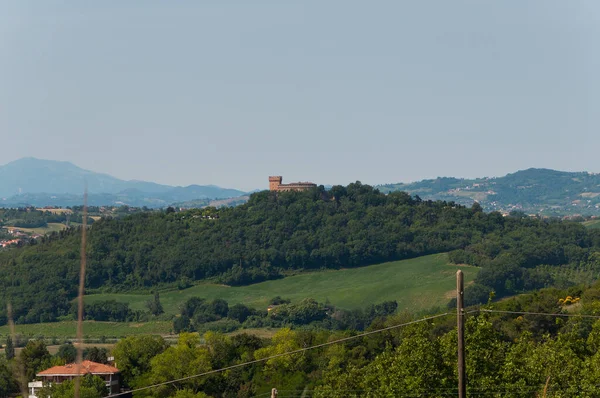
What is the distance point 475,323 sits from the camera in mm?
25281

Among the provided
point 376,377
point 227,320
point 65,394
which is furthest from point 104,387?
point 227,320

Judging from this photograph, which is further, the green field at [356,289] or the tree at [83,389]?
the green field at [356,289]

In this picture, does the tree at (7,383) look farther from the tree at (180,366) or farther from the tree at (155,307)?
the tree at (155,307)

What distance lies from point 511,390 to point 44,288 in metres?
82.9

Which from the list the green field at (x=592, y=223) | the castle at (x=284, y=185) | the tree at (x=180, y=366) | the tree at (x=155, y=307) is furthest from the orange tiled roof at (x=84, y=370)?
the green field at (x=592, y=223)

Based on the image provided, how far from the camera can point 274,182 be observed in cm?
14525

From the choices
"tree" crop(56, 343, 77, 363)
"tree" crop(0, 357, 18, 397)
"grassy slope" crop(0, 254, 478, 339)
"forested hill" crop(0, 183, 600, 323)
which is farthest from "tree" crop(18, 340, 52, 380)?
"forested hill" crop(0, 183, 600, 323)

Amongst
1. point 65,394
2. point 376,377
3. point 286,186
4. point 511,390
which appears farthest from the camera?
point 286,186

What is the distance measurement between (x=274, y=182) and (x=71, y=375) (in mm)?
97307

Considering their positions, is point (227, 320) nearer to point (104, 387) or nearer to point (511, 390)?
point (104, 387)

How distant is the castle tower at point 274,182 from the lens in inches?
5659

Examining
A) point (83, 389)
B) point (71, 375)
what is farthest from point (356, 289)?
point (83, 389)

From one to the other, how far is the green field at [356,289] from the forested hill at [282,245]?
115 inches

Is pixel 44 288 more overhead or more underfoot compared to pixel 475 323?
more underfoot
